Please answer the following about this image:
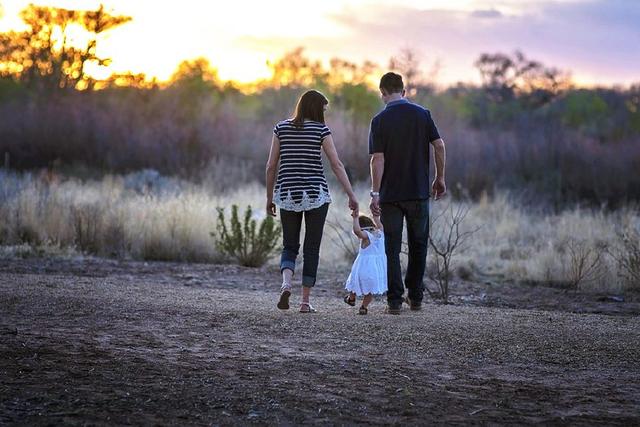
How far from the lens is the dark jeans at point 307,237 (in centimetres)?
895

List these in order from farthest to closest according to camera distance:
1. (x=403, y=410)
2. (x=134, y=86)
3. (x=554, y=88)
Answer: (x=554, y=88) < (x=134, y=86) < (x=403, y=410)

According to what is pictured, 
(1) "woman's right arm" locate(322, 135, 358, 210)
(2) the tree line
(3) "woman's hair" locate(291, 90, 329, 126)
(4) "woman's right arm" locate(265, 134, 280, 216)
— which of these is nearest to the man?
(1) "woman's right arm" locate(322, 135, 358, 210)

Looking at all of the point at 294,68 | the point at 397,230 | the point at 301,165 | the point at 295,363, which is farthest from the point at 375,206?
the point at 294,68

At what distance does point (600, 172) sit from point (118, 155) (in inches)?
492

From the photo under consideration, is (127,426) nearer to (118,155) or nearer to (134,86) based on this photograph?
(118,155)

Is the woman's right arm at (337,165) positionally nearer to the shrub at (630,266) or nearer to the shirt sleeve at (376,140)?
the shirt sleeve at (376,140)

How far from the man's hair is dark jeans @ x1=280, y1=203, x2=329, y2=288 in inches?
45.2

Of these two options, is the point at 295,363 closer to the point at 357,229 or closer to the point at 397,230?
the point at 357,229

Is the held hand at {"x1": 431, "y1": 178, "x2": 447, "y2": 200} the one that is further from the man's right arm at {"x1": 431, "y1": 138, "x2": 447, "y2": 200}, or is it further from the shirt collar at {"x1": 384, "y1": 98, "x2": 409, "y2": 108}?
the shirt collar at {"x1": 384, "y1": 98, "x2": 409, "y2": 108}

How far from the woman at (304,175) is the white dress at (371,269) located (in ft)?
1.22

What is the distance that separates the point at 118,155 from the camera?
2842 cm

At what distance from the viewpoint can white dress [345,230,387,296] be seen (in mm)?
9023

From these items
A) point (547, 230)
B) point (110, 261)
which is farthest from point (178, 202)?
point (547, 230)

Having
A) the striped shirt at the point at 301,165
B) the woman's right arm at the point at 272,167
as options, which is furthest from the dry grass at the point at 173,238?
the striped shirt at the point at 301,165
